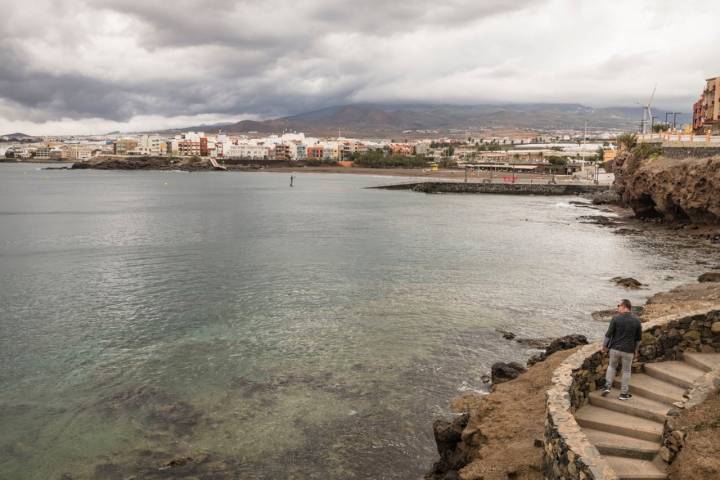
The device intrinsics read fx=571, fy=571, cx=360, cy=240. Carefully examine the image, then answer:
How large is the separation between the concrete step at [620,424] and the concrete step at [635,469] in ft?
2.29

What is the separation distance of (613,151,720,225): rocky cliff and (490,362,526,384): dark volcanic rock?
35965 millimetres

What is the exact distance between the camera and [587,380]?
1158 centimetres

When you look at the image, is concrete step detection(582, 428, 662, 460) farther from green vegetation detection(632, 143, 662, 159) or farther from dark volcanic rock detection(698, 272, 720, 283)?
green vegetation detection(632, 143, 662, 159)

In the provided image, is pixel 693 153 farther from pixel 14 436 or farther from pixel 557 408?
pixel 14 436

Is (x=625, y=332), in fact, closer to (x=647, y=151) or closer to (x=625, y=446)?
(x=625, y=446)

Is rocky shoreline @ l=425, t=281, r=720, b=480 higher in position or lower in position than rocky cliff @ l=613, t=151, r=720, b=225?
lower

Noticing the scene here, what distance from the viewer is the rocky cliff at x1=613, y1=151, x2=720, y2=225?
45.2 m

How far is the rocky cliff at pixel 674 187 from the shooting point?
45.2 meters

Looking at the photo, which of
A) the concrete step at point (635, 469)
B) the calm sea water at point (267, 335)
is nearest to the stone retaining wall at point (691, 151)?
the calm sea water at point (267, 335)

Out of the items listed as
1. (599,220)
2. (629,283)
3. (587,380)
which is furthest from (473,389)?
(599,220)

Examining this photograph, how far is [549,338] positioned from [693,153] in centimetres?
4421

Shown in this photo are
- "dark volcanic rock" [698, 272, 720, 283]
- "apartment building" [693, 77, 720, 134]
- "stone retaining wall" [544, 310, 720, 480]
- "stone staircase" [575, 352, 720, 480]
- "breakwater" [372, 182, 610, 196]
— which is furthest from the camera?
"breakwater" [372, 182, 610, 196]

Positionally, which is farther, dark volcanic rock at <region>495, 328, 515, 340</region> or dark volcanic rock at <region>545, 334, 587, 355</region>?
dark volcanic rock at <region>495, 328, 515, 340</region>

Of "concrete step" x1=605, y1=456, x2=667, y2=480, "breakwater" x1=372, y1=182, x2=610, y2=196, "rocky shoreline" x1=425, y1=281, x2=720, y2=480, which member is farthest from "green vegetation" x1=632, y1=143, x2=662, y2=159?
"concrete step" x1=605, y1=456, x2=667, y2=480
